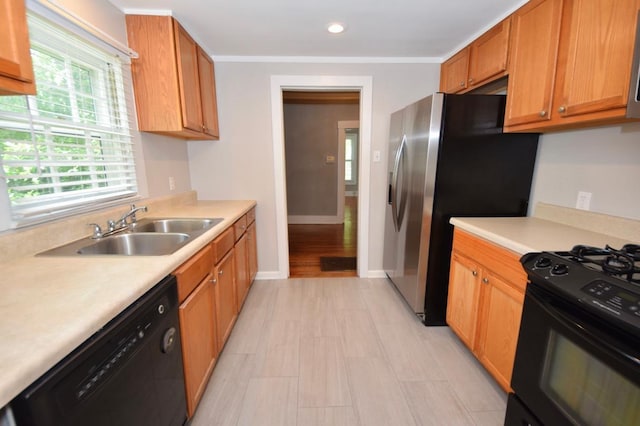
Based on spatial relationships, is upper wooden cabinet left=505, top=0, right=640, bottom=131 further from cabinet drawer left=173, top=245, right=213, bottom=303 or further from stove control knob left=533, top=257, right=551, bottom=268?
cabinet drawer left=173, top=245, right=213, bottom=303

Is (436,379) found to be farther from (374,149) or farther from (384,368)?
(374,149)

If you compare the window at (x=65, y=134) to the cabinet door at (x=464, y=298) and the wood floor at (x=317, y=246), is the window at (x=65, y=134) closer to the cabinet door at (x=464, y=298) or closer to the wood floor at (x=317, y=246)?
the wood floor at (x=317, y=246)

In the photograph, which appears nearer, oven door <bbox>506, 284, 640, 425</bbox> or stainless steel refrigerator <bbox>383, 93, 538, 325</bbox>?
oven door <bbox>506, 284, 640, 425</bbox>

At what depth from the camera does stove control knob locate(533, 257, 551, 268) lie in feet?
3.59

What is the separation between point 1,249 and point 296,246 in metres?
3.36

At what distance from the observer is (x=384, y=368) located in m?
1.79

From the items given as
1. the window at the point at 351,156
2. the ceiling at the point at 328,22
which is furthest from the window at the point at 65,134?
the window at the point at 351,156

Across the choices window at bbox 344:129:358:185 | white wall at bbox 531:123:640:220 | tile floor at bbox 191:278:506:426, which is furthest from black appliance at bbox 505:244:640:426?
window at bbox 344:129:358:185

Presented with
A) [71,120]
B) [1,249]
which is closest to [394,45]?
[71,120]

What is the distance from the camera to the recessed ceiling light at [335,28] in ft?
6.72

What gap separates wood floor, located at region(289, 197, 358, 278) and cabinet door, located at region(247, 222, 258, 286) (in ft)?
1.61

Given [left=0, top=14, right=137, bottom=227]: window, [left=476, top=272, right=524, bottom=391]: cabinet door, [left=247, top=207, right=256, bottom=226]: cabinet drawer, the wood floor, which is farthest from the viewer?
the wood floor

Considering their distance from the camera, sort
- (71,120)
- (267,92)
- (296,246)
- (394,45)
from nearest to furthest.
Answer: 1. (71,120)
2. (394,45)
3. (267,92)
4. (296,246)

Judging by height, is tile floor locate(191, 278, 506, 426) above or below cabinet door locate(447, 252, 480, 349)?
below
